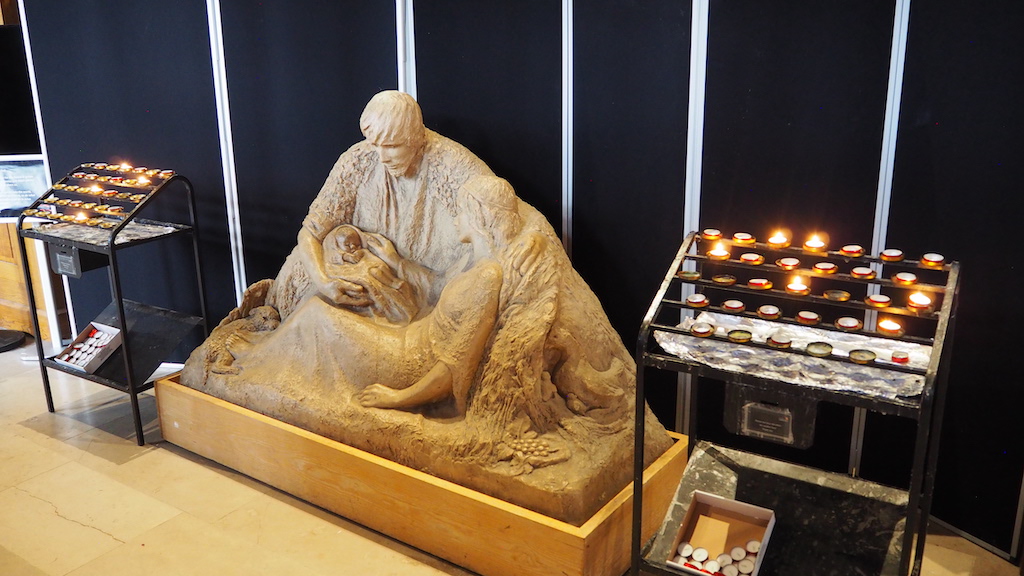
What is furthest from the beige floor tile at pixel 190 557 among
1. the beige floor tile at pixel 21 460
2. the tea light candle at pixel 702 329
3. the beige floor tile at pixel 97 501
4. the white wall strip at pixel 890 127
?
the white wall strip at pixel 890 127

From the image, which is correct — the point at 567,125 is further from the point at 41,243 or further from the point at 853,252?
the point at 41,243

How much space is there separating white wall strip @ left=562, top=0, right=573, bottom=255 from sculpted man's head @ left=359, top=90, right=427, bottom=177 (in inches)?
25.0

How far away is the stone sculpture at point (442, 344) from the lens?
309 centimetres

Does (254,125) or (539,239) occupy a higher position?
(254,125)

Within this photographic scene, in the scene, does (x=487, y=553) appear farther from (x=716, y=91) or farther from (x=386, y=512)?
(x=716, y=91)

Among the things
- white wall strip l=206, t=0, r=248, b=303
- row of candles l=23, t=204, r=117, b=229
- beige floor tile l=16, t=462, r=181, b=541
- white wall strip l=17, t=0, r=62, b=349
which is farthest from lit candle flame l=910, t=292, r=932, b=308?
white wall strip l=17, t=0, r=62, b=349

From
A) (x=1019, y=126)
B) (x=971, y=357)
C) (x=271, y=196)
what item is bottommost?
(x=971, y=357)

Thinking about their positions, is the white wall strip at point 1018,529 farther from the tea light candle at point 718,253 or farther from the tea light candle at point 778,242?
the tea light candle at point 718,253

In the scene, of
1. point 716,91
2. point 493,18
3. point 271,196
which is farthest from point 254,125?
point 716,91

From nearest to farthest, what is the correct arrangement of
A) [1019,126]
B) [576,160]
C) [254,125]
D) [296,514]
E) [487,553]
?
[1019,126], [487,553], [296,514], [576,160], [254,125]

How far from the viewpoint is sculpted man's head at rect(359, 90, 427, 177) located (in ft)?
11.6

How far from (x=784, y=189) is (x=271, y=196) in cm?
276

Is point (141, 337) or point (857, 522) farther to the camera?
point (141, 337)

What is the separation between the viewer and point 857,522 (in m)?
2.66
